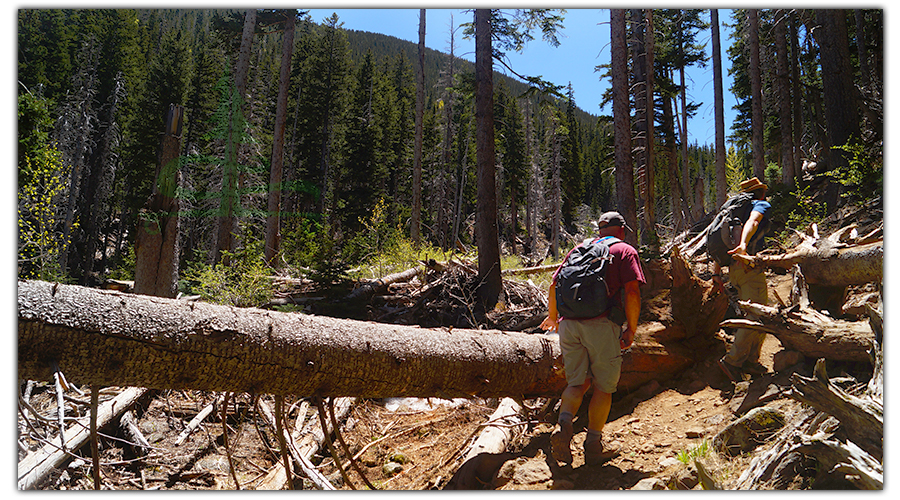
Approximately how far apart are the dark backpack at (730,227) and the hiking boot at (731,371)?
1.22 metres

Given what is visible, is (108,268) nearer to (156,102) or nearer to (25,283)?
(156,102)

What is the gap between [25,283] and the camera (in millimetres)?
2514

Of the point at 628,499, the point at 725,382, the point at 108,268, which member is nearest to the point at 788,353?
the point at 725,382

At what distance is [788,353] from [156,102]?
3478cm

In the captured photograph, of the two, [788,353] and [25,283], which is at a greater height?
[25,283]

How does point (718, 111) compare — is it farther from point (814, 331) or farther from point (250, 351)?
point (250, 351)

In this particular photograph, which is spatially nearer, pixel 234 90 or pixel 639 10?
pixel 639 10

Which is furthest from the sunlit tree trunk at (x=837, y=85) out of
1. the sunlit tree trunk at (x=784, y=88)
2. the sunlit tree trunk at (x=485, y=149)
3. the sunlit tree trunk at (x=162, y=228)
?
the sunlit tree trunk at (x=162, y=228)

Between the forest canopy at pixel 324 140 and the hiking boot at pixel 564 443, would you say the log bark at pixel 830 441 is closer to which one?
the hiking boot at pixel 564 443

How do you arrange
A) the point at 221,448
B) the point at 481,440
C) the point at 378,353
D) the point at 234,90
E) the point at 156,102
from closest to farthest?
the point at 378,353, the point at 481,440, the point at 221,448, the point at 234,90, the point at 156,102

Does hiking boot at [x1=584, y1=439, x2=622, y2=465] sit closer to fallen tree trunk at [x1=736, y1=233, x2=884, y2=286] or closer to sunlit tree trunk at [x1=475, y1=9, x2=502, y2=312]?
fallen tree trunk at [x1=736, y1=233, x2=884, y2=286]

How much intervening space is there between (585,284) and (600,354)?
1.95ft

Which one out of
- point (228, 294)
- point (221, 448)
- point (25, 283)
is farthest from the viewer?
point (228, 294)

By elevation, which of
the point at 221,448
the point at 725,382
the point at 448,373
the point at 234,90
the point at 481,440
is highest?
the point at 234,90
